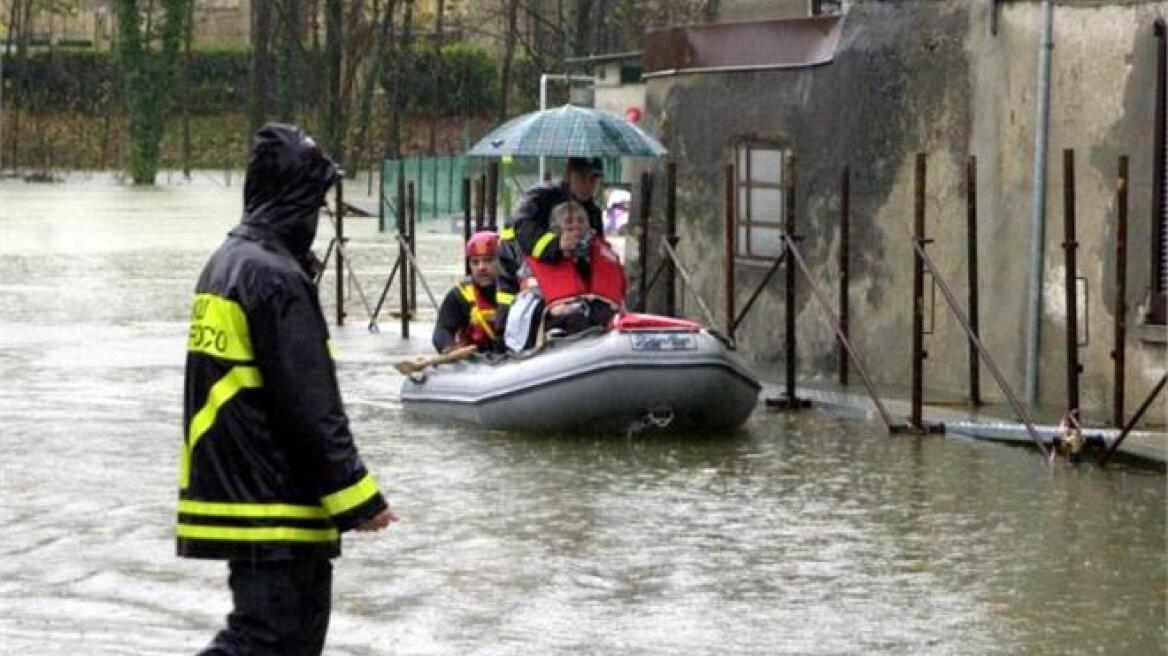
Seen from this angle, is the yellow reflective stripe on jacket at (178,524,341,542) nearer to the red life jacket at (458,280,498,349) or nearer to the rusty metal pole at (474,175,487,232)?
the red life jacket at (458,280,498,349)

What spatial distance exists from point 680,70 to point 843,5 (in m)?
1.53

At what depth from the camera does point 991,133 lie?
71.4 feet

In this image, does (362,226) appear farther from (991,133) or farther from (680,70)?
(991,133)

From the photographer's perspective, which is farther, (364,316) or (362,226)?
(362,226)

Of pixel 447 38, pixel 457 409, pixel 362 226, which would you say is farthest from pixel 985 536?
pixel 447 38

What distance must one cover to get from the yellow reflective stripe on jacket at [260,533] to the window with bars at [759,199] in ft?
52.8

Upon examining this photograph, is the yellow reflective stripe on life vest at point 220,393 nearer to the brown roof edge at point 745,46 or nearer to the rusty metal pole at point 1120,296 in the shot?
the rusty metal pole at point 1120,296

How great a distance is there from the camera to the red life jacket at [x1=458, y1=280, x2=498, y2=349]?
798 inches

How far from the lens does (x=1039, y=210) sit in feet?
67.9

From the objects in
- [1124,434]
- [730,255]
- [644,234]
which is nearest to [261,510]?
[1124,434]

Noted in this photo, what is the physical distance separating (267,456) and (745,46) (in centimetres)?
1691

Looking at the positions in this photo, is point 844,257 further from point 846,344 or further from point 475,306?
point 475,306

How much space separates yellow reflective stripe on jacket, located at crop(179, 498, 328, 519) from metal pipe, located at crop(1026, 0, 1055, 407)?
13207 mm

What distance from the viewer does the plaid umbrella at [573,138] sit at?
69.2 ft
